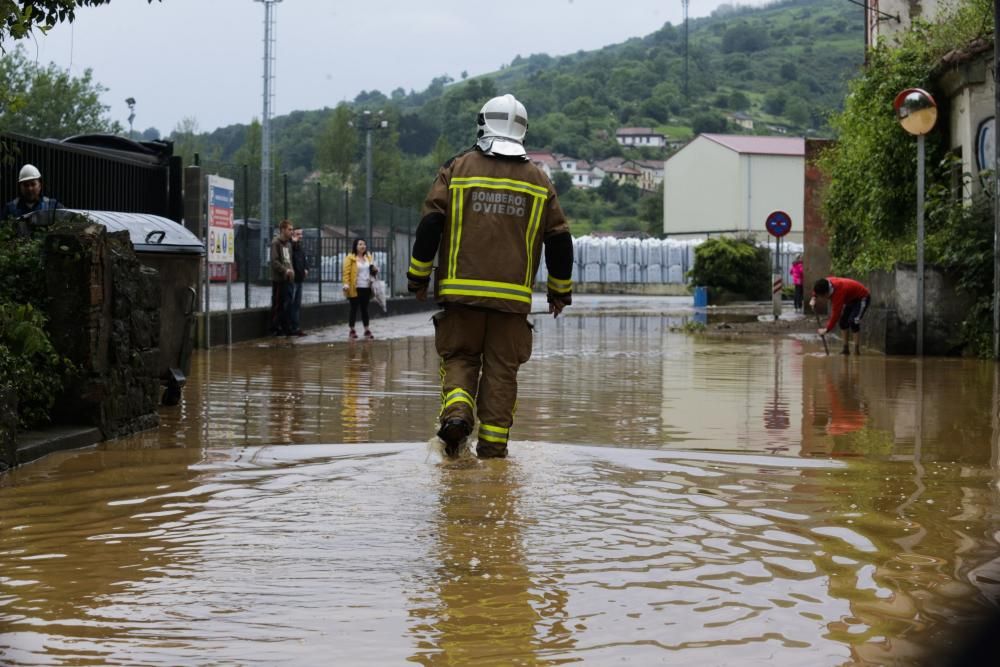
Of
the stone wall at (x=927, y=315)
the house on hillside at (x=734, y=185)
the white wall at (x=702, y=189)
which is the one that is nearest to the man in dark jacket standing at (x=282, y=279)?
the stone wall at (x=927, y=315)

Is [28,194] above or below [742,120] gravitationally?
below

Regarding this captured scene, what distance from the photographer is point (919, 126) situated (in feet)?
64.8

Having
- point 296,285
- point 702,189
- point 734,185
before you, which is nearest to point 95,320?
point 296,285

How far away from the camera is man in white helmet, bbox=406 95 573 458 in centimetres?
807

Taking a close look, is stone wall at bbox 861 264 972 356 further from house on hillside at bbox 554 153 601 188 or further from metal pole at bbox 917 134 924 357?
house on hillside at bbox 554 153 601 188

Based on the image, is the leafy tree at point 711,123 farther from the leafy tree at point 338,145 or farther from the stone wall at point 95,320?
the stone wall at point 95,320

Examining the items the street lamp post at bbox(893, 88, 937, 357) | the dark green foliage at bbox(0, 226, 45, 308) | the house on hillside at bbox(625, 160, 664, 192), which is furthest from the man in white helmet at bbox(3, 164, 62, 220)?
the house on hillside at bbox(625, 160, 664, 192)

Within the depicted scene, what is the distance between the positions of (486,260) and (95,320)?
266cm

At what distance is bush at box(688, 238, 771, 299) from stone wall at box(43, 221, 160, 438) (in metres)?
39.5

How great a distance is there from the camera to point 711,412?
11.6 meters

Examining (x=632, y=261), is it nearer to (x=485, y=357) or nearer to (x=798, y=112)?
(x=485, y=357)

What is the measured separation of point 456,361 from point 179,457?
5.69 ft

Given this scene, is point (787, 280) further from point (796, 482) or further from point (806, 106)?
point (806, 106)

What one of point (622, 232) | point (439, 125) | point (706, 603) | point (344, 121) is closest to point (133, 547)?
point (706, 603)
